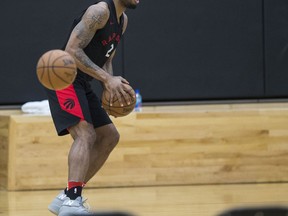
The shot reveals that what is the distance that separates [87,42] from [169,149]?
9.86 feet

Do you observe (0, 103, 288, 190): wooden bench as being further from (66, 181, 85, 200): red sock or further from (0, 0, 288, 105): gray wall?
(66, 181, 85, 200): red sock

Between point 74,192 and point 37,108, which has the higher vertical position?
point 74,192

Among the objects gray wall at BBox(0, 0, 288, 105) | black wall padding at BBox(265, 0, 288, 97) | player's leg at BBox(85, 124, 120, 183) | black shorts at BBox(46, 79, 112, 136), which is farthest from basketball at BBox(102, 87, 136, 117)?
black wall padding at BBox(265, 0, 288, 97)

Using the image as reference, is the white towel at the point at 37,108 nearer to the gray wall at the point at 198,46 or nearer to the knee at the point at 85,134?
the gray wall at the point at 198,46

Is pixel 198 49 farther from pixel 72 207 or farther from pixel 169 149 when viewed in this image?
pixel 72 207

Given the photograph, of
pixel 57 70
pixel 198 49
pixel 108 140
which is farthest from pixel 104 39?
pixel 198 49

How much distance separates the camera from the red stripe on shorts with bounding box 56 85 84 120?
225 inches

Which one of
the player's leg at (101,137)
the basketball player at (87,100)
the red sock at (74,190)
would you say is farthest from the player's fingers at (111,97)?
the red sock at (74,190)

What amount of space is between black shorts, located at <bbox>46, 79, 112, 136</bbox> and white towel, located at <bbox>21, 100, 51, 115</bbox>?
2662mm

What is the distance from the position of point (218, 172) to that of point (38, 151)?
197cm

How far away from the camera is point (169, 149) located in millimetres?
8445

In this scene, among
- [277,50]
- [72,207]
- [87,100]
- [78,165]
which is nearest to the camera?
[72,207]

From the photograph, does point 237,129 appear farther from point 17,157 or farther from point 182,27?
point 17,157

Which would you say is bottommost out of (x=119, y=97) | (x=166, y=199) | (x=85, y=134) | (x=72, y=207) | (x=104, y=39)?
(x=166, y=199)
